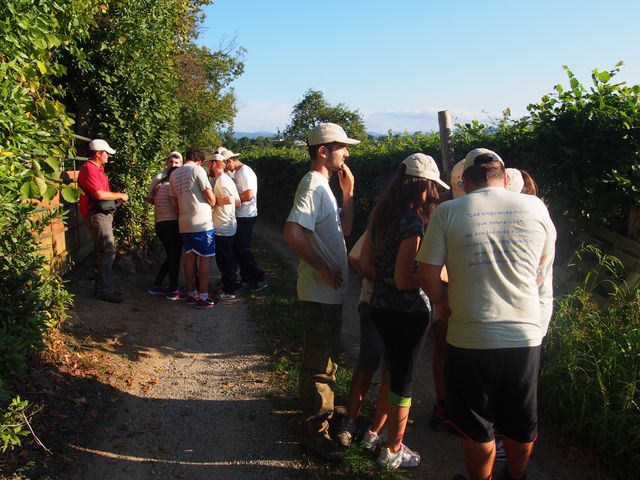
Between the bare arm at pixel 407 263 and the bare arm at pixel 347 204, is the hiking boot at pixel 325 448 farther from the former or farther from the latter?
the bare arm at pixel 347 204

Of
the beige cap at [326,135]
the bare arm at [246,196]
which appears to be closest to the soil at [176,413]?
the beige cap at [326,135]

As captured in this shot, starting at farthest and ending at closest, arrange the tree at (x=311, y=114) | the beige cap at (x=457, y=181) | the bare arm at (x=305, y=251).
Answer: the tree at (x=311, y=114), the beige cap at (x=457, y=181), the bare arm at (x=305, y=251)

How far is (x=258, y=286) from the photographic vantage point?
8250mm

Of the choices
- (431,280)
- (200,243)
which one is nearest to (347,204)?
(431,280)

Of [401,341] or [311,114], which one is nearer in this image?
[401,341]

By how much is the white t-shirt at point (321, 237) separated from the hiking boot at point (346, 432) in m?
0.89

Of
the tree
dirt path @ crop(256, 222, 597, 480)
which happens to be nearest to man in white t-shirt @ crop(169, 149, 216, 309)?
dirt path @ crop(256, 222, 597, 480)

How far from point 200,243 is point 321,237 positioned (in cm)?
375

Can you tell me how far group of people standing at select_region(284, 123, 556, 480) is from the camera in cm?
275

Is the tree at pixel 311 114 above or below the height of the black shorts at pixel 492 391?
above

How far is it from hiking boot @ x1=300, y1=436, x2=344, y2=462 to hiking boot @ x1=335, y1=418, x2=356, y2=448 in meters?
0.05

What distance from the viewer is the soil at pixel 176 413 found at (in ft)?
11.8

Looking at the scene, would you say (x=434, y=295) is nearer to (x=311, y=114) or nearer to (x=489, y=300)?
(x=489, y=300)

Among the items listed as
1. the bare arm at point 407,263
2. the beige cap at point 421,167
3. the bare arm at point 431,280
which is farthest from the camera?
the beige cap at point 421,167
